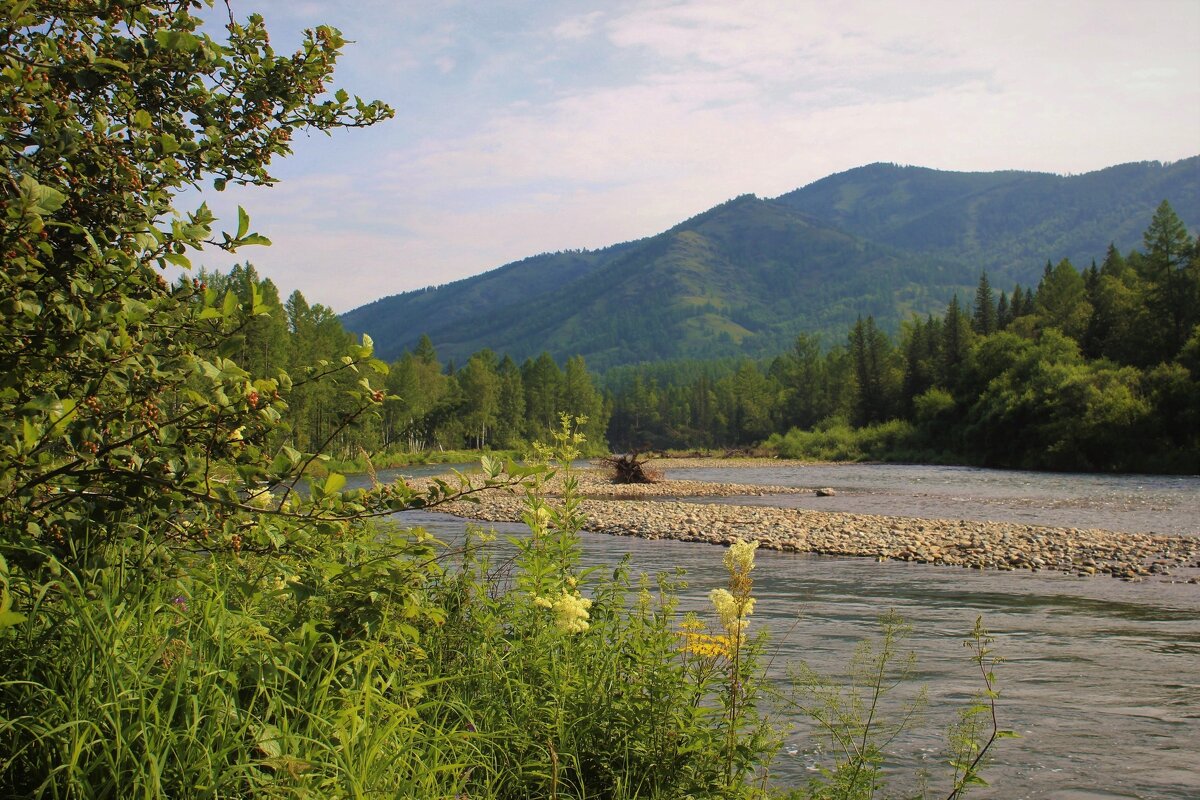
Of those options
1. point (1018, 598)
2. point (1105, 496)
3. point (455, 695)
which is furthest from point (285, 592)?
point (1105, 496)

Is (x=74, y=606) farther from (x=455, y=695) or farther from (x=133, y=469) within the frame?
(x=455, y=695)

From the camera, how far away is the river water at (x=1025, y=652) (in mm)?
6949

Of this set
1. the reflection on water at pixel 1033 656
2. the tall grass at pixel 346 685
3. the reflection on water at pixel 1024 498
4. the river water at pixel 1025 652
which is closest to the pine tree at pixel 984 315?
the reflection on water at pixel 1024 498

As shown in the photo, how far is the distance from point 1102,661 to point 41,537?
1120 centimetres

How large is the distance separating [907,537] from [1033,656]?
11687mm

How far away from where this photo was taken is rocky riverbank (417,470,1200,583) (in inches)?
700

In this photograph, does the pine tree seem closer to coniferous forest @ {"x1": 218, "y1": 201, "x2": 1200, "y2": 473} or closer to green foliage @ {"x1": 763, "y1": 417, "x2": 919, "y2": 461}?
coniferous forest @ {"x1": 218, "y1": 201, "x2": 1200, "y2": 473}

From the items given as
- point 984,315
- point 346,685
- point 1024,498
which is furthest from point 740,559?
point 984,315

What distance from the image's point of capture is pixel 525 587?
491 centimetres

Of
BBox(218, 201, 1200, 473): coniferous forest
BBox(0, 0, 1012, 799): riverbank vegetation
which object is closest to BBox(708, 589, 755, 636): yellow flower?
BBox(0, 0, 1012, 799): riverbank vegetation

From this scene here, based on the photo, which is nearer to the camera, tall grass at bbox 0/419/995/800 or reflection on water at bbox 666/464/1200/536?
tall grass at bbox 0/419/995/800

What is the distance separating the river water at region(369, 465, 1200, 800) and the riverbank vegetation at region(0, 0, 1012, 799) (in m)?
2.96

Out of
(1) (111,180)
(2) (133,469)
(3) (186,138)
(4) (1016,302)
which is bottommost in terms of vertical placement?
(2) (133,469)

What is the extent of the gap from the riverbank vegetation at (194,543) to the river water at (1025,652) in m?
2.96
